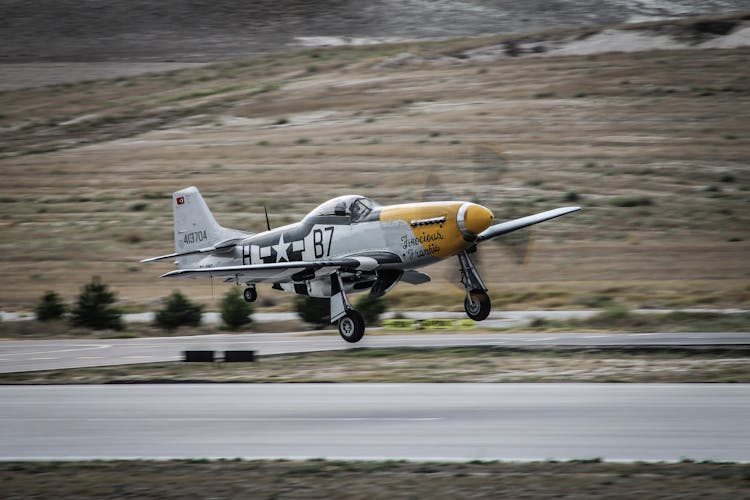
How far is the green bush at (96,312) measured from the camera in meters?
32.1

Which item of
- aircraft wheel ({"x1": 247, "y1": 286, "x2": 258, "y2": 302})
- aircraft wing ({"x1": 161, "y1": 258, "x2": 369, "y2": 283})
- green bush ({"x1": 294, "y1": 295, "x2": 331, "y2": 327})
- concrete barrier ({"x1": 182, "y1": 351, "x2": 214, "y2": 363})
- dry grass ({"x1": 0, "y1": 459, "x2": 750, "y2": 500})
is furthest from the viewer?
green bush ({"x1": 294, "y1": 295, "x2": 331, "y2": 327})

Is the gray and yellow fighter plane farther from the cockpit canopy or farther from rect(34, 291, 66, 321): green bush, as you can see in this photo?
rect(34, 291, 66, 321): green bush

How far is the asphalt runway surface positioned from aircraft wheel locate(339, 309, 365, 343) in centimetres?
23

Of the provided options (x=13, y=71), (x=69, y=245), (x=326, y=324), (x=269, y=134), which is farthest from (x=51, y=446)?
(x=13, y=71)

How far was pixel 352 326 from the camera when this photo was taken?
81.1ft

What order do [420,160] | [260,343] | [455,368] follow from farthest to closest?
[420,160] → [260,343] → [455,368]

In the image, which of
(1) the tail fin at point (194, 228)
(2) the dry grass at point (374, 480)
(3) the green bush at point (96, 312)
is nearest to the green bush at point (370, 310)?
(1) the tail fin at point (194, 228)

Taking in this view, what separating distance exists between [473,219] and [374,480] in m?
13.3

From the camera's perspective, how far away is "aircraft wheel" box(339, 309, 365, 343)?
80.8 feet

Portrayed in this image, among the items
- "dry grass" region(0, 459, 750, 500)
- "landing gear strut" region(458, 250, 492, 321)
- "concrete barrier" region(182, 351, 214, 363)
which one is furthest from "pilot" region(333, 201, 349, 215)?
"dry grass" region(0, 459, 750, 500)

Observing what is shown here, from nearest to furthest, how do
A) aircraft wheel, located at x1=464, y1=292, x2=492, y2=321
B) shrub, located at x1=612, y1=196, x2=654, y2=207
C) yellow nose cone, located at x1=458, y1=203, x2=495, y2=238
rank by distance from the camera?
1. yellow nose cone, located at x1=458, y1=203, x2=495, y2=238
2. aircraft wheel, located at x1=464, y1=292, x2=492, y2=321
3. shrub, located at x1=612, y1=196, x2=654, y2=207

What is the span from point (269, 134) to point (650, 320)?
41.4 meters

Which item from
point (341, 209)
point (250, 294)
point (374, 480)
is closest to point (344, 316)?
point (341, 209)

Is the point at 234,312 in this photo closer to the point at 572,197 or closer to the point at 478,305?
the point at 478,305
